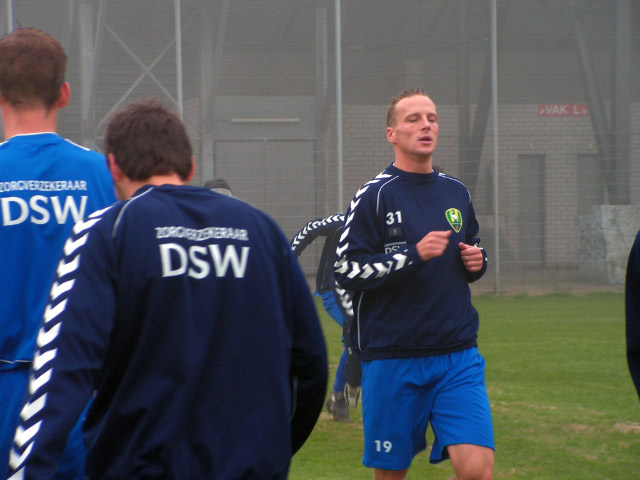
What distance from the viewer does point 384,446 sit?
420cm

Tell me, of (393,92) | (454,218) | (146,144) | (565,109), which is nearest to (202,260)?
(146,144)

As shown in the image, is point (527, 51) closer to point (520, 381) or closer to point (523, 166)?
point (523, 166)

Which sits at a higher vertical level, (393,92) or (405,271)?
(393,92)

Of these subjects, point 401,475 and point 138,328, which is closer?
point 138,328

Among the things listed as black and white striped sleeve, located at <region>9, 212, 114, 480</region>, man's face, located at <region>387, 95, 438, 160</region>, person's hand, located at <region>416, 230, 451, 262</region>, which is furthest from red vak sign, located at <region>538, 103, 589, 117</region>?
black and white striped sleeve, located at <region>9, 212, 114, 480</region>

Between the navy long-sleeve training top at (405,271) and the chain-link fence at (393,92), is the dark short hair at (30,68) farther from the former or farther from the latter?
the chain-link fence at (393,92)

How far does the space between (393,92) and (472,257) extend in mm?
14257

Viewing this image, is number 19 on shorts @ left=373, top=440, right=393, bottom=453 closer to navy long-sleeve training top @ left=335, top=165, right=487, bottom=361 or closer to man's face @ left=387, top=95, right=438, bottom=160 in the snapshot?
navy long-sleeve training top @ left=335, top=165, right=487, bottom=361

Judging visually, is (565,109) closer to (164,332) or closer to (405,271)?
(405,271)

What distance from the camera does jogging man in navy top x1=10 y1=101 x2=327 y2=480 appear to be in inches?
80.0

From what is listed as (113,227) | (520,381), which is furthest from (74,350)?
(520,381)

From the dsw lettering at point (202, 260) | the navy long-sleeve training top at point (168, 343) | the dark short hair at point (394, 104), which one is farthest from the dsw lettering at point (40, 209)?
the dark short hair at point (394, 104)

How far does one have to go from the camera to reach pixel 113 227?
2.10 metres

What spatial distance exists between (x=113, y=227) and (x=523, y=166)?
1616 centimetres
